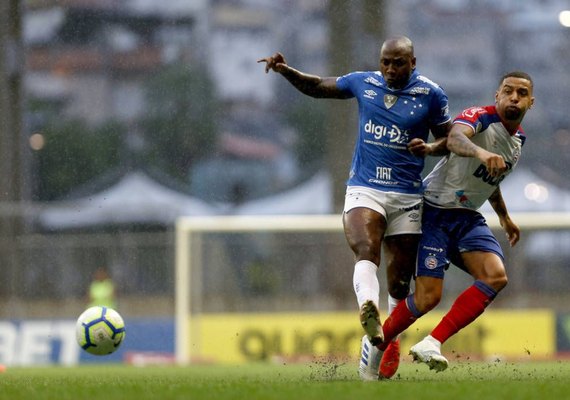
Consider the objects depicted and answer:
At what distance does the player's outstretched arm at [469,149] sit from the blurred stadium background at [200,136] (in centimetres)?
1222

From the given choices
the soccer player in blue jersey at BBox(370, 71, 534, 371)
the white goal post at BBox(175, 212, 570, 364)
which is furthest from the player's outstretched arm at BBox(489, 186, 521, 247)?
the white goal post at BBox(175, 212, 570, 364)

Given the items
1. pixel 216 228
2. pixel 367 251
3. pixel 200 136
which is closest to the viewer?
pixel 367 251

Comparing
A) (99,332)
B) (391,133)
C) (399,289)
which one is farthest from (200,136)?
(391,133)

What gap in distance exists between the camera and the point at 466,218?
31.6 feet

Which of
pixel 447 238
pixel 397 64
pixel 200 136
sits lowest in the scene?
pixel 447 238

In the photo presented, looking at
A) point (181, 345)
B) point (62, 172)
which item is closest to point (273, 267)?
point (181, 345)

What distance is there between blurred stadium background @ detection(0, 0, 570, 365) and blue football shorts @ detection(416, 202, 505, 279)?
11693mm

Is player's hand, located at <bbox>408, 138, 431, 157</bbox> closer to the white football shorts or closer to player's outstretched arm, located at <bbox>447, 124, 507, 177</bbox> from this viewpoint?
player's outstretched arm, located at <bbox>447, 124, 507, 177</bbox>

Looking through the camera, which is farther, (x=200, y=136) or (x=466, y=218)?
(x=200, y=136)

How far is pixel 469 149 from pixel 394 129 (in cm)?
71

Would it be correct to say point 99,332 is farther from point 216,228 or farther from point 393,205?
point 216,228

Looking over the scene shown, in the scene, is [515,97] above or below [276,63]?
below

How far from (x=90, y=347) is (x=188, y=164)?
1787 cm

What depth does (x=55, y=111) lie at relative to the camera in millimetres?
28422
